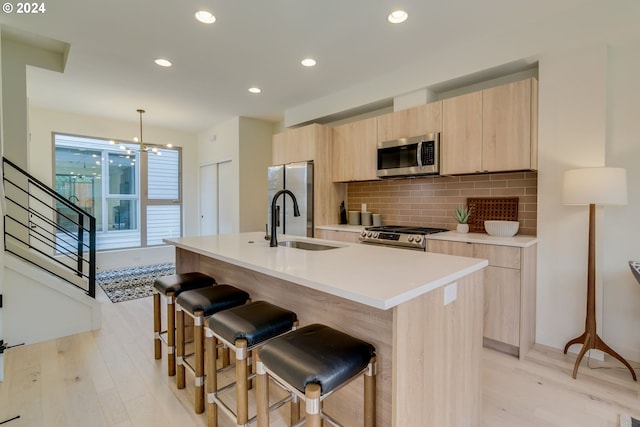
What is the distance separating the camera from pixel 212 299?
6.12 feet

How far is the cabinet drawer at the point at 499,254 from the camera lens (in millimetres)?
2424

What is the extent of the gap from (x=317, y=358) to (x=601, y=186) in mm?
2296

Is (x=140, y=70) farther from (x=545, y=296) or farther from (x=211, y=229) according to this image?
(x=545, y=296)

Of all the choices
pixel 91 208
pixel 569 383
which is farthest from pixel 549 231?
pixel 91 208

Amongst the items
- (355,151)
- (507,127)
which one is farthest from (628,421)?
(355,151)

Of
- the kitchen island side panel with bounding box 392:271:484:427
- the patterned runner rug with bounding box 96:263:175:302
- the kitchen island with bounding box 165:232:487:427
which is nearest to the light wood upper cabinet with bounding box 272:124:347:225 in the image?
the kitchen island with bounding box 165:232:487:427

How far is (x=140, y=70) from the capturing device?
3.55 meters

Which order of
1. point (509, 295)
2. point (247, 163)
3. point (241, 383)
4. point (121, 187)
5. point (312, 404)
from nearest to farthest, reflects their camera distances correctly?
point (312, 404)
point (241, 383)
point (509, 295)
point (247, 163)
point (121, 187)

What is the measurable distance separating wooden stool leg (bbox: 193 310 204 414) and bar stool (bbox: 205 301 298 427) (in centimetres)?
13

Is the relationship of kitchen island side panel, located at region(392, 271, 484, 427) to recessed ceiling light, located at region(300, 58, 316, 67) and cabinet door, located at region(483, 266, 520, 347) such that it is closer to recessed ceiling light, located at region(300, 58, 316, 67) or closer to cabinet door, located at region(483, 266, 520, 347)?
cabinet door, located at region(483, 266, 520, 347)

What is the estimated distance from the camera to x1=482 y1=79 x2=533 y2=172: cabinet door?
262cm

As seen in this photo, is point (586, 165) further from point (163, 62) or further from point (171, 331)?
point (163, 62)

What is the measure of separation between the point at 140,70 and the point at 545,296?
4820 millimetres

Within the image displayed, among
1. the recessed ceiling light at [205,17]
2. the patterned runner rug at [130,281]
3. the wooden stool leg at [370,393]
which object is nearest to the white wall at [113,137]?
the patterned runner rug at [130,281]
